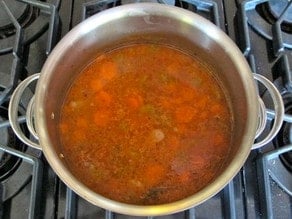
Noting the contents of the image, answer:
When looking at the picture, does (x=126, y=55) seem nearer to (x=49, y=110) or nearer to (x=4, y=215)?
(x=49, y=110)

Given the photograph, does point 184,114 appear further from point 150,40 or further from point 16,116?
point 16,116

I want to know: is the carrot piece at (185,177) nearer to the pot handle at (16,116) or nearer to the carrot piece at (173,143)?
the carrot piece at (173,143)

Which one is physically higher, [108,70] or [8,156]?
[108,70]

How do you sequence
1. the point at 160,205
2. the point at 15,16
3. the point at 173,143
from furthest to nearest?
the point at 15,16 → the point at 173,143 → the point at 160,205

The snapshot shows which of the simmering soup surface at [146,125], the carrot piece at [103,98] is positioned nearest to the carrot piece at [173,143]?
the simmering soup surface at [146,125]

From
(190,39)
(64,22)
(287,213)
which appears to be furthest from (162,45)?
(287,213)

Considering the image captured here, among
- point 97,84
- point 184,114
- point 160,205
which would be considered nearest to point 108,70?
point 97,84
